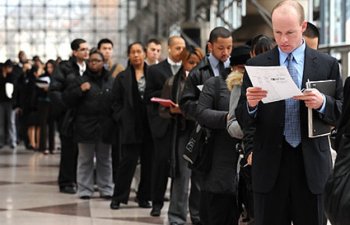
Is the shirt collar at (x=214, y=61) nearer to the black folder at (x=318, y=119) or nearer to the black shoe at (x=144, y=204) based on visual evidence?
the black folder at (x=318, y=119)

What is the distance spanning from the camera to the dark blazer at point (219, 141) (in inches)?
276

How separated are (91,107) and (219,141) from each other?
15.7 ft

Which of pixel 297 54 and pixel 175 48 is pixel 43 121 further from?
pixel 297 54

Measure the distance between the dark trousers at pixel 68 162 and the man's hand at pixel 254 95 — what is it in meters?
7.93

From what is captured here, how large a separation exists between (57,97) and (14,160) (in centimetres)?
604

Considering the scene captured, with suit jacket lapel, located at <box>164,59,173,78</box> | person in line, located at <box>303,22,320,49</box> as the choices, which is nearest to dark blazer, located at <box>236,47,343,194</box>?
person in line, located at <box>303,22,320,49</box>

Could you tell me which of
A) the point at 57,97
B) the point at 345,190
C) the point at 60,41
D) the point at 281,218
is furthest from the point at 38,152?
the point at 60,41

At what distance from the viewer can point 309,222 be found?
5.08m

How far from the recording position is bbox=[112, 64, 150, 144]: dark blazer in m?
10.8

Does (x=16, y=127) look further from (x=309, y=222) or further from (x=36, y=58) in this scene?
(x=309, y=222)

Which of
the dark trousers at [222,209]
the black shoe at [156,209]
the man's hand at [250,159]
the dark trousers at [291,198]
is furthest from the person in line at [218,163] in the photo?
the black shoe at [156,209]

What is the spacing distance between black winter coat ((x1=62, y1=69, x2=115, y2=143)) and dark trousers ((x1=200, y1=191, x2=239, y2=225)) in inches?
184

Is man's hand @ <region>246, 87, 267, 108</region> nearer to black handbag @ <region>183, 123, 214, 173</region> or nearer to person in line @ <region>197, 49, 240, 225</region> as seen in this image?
person in line @ <region>197, 49, 240, 225</region>

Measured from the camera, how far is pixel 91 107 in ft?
38.6
